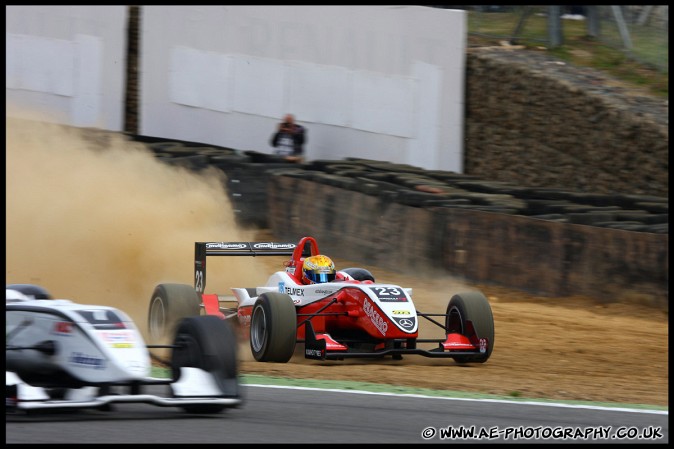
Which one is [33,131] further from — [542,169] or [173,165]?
[542,169]

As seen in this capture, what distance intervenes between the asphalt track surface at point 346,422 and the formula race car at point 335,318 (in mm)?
2013

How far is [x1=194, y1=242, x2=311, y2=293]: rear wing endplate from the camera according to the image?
12.8m

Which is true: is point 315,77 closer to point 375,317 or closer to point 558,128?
point 558,128

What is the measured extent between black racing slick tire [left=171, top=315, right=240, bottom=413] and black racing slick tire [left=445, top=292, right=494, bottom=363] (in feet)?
12.6

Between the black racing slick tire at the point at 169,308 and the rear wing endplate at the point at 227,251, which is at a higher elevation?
the rear wing endplate at the point at 227,251

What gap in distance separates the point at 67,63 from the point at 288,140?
277 inches

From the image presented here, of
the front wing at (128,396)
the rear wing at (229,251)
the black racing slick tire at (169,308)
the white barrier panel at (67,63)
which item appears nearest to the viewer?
the front wing at (128,396)

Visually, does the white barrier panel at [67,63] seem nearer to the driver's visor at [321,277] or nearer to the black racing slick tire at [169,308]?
the black racing slick tire at [169,308]

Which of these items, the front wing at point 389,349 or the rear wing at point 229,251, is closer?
the front wing at point 389,349

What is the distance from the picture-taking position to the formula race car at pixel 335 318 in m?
10.7

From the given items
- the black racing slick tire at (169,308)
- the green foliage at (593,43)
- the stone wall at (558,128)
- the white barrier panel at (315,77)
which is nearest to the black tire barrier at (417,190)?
the white barrier panel at (315,77)

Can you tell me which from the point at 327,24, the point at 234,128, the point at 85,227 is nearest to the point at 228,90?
the point at 234,128

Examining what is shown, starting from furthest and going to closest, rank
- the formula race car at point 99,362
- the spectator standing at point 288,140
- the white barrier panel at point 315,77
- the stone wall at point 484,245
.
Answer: the spectator standing at point 288,140
the white barrier panel at point 315,77
the stone wall at point 484,245
the formula race car at point 99,362

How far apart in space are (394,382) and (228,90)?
15598 mm
